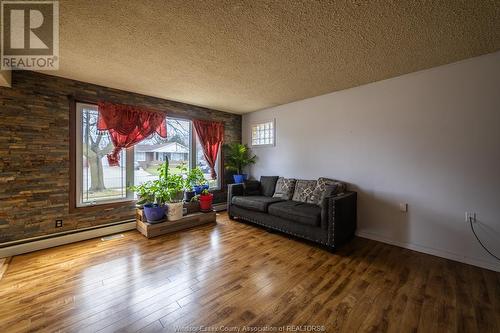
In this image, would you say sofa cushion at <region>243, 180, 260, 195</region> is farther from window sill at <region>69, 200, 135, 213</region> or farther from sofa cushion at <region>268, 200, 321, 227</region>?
window sill at <region>69, 200, 135, 213</region>

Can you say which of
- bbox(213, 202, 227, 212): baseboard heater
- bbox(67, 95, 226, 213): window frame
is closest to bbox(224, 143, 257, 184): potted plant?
bbox(213, 202, 227, 212): baseboard heater

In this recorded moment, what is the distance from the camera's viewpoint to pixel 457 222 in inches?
96.7

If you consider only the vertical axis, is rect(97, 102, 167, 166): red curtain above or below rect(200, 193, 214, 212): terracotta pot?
above

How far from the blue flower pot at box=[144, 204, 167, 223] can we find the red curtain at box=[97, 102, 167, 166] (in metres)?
0.92

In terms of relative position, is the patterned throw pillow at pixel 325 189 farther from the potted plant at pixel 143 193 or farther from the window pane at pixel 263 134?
the potted plant at pixel 143 193

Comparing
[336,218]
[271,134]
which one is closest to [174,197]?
[271,134]

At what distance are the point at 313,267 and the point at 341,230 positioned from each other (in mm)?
722

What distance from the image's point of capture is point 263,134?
188 inches

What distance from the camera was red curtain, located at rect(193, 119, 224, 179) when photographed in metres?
4.41

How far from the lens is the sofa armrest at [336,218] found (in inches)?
104

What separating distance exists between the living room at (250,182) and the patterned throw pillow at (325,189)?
55 millimetres

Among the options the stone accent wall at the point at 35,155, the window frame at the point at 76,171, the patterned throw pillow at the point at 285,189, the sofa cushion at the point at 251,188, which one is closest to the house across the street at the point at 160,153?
the window frame at the point at 76,171

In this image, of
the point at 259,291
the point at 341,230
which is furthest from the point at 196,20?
the point at 341,230

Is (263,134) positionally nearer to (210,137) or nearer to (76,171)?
(210,137)
